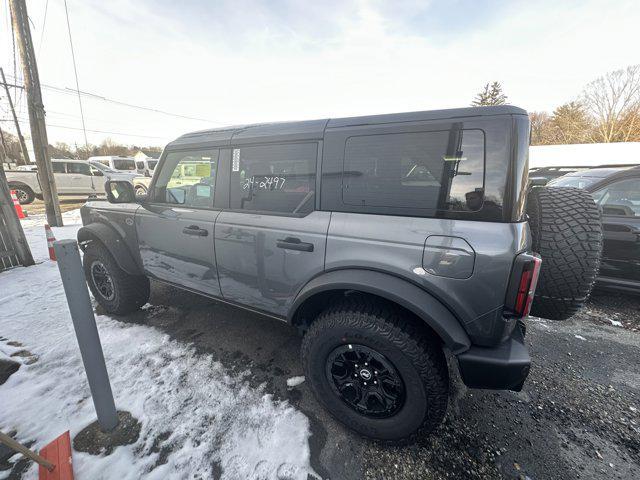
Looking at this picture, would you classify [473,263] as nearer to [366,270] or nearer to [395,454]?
[366,270]

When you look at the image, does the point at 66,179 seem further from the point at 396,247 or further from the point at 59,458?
the point at 396,247

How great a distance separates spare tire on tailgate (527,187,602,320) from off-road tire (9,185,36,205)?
57.1ft

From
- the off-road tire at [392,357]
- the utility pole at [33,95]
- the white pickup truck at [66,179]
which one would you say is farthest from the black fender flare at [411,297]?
the white pickup truck at [66,179]

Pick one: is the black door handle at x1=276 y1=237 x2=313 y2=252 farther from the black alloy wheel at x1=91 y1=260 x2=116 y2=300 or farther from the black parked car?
→ the black parked car

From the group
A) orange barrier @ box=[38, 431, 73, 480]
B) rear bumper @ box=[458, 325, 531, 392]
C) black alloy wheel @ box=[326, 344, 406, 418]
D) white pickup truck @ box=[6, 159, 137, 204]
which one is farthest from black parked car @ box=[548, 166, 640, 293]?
white pickup truck @ box=[6, 159, 137, 204]

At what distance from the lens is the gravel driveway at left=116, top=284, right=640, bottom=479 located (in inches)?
68.4

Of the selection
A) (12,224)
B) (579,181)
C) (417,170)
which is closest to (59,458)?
(417,170)

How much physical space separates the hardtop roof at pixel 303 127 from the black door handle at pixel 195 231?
771 mm

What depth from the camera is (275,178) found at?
2.22 m

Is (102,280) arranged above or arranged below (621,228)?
below

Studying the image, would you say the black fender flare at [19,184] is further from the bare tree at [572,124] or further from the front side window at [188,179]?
Answer: the bare tree at [572,124]

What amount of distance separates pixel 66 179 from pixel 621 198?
17907mm

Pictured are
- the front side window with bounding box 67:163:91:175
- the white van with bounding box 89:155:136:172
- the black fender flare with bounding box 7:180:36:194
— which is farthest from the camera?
the white van with bounding box 89:155:136:172

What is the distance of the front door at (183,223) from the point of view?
255cm
